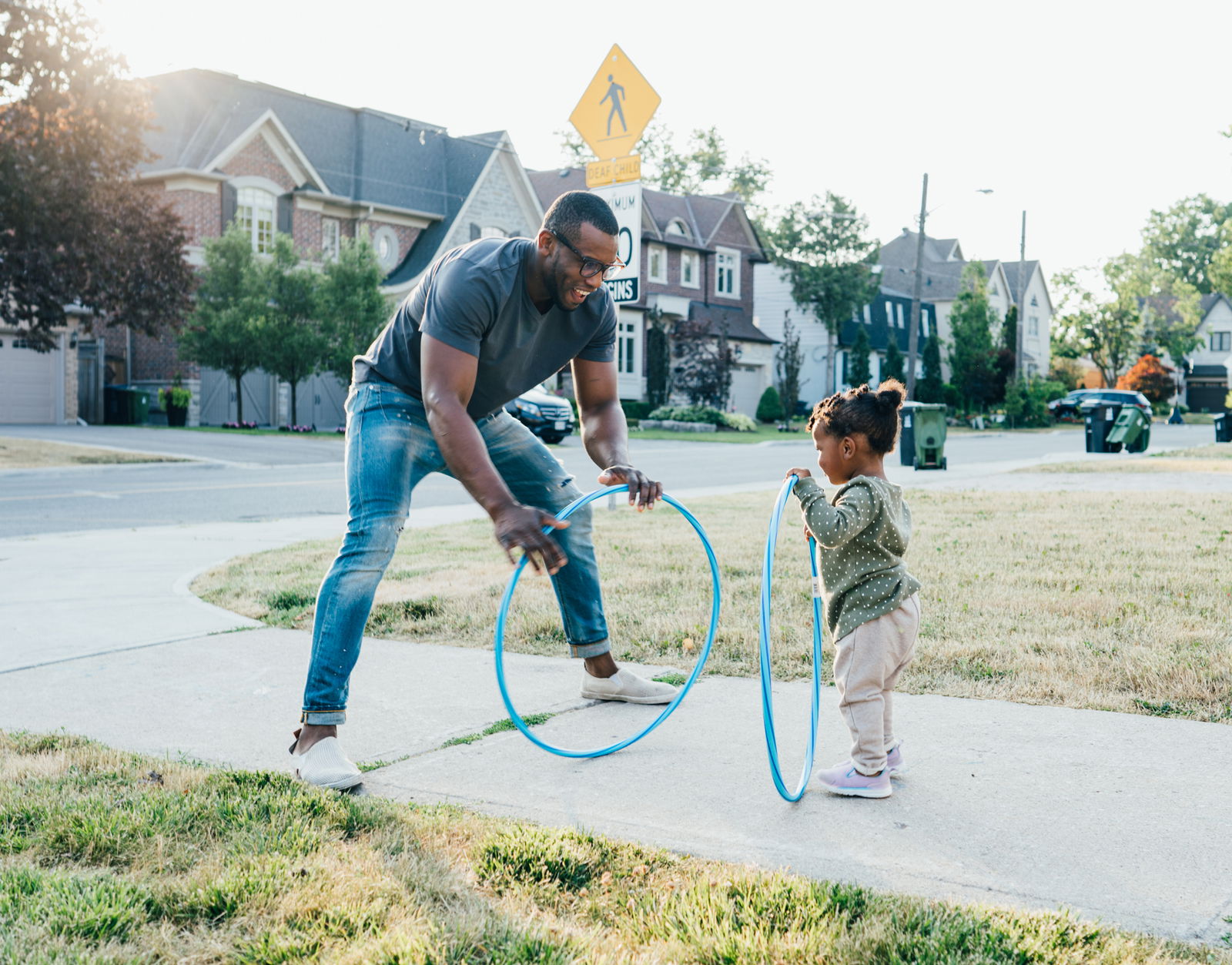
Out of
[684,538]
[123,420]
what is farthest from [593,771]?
[123,420]

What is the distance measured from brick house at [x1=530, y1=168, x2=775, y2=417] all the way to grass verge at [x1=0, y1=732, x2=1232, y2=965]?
39.5 meters

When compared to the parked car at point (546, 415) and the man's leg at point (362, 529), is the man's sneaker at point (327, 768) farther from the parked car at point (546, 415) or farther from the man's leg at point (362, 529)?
the parked car at point (546, 415)

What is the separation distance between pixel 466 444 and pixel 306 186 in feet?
113

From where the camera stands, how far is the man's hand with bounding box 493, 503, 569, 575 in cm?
333

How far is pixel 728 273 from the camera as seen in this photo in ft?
160

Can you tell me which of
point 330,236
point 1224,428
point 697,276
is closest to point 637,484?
Answer: point 1224,428

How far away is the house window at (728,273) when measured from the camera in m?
48.2

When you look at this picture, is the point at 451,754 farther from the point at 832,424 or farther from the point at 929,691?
the point at 929,691

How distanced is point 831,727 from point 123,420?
33.8m

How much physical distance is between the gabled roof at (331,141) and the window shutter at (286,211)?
68 centimetres

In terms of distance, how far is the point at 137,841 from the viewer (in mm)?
2953

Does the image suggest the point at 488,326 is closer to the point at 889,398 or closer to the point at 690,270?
the point at 889,398

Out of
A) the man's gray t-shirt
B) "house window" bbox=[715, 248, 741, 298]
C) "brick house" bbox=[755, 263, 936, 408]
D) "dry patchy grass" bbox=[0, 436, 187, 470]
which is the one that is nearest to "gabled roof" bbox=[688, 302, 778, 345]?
"house window" bbox=[715, 248, 741, 298]

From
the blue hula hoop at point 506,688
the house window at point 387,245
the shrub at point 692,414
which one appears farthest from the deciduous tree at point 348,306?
the blue hula hoop at point 506,688
